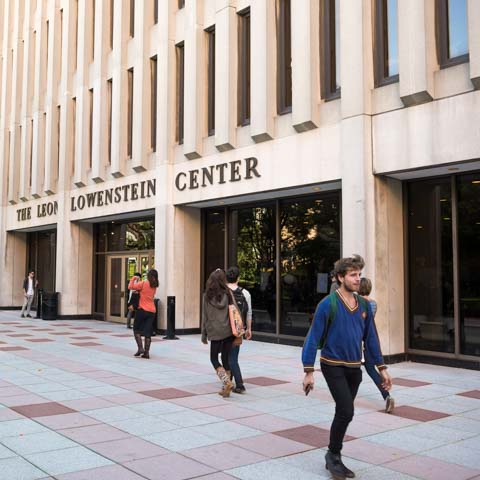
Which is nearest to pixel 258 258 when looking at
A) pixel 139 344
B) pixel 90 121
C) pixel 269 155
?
pixel 269 155

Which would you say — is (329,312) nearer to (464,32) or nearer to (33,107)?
(464,32)

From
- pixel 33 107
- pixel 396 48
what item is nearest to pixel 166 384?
pixel 396 48

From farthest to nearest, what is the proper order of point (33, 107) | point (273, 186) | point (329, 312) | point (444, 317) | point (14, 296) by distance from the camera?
point (14, 296), point (33, 107), point (273, 186), point (444, 317), point (329, 312)

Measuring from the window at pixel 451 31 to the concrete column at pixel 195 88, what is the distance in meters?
7.07

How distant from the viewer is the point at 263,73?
1383 centimetres

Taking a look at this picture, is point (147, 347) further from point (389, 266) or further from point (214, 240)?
point (214, 240)

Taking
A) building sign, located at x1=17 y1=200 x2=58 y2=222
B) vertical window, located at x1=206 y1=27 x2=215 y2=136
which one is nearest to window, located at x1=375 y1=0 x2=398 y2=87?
vertical window, located at x1=206 y1=27 x2=215 y2=136

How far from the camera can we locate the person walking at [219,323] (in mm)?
8117

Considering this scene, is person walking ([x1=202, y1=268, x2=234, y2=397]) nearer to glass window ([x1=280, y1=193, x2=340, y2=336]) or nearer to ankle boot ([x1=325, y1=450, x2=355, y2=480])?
ankle boot ([x1=325, y1=450, x2=355, y2=480])

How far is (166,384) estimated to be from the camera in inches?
358

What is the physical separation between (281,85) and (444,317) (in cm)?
646

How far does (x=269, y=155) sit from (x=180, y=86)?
4.89 metres

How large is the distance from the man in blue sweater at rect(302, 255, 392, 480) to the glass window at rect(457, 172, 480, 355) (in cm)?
662

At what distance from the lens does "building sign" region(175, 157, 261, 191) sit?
14250 millimetres
